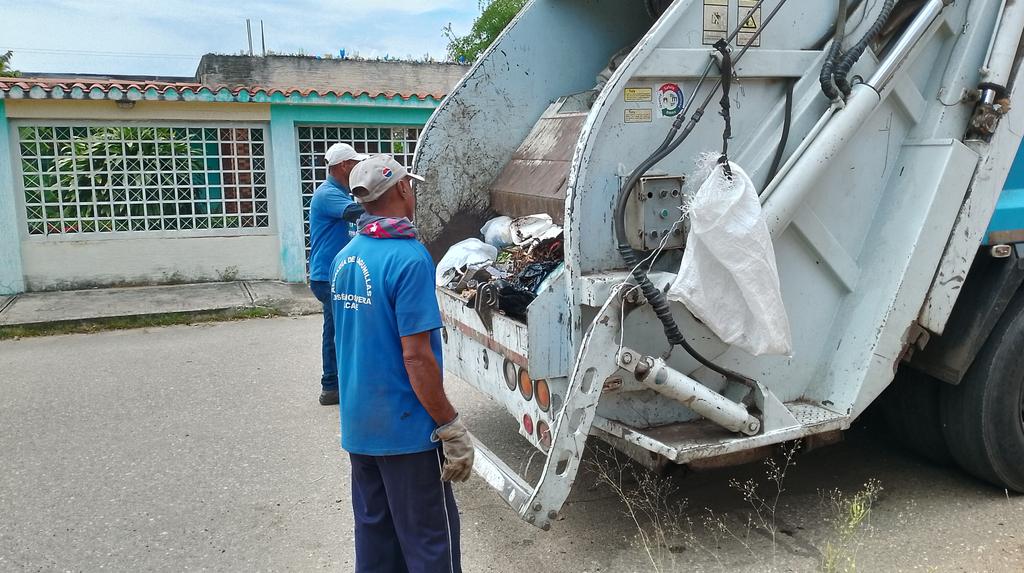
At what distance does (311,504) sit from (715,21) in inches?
102

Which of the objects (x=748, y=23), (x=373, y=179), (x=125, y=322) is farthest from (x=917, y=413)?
(x=125, y=322)

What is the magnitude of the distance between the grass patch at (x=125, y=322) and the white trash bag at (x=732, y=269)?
19.4 feet

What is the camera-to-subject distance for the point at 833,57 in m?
3.00

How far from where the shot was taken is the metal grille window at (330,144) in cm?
946

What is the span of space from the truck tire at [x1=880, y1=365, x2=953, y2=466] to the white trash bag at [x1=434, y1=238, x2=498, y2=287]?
73.4 inches

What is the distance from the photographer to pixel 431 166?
4.07 meters

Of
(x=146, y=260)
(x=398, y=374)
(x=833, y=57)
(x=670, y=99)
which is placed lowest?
(x=146, y=260)

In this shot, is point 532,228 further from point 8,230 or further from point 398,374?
point 8,230

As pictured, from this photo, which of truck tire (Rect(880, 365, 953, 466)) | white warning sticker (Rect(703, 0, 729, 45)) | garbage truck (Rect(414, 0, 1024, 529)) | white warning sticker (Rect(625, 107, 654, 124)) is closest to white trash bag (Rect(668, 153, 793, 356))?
garbage truck (Rect(414, 0, 1024, 529))

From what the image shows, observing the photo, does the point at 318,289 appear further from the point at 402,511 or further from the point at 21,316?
the point at 21,316

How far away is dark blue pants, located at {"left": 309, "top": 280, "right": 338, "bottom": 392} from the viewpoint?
4883 mm

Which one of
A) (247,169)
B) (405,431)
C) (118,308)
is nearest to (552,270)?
(405,431)

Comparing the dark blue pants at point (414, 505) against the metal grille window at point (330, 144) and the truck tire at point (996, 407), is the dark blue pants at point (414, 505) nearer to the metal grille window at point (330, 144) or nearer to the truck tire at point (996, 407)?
the truck tire at point (996, 407)

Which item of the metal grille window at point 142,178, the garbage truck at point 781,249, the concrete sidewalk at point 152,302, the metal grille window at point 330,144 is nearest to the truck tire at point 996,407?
the garbage truck at point 781,249
